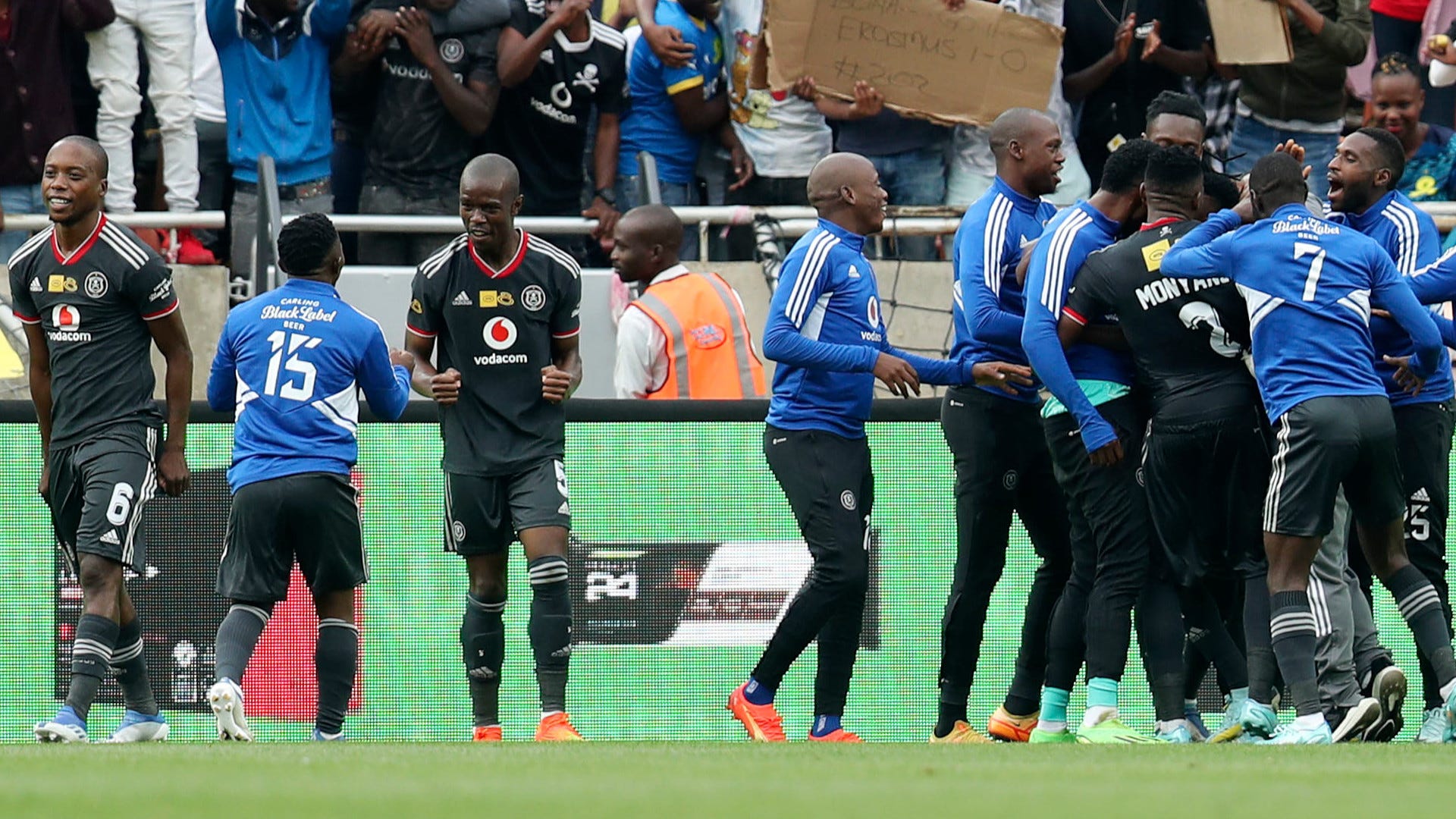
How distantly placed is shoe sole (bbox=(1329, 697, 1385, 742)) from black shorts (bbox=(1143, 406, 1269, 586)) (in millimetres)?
831

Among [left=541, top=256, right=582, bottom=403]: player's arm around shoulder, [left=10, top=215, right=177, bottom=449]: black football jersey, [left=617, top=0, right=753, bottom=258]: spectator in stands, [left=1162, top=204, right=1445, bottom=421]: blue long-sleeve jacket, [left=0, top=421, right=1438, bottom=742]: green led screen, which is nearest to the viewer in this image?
[left=1162, top=204, right=1445, bottom=421]: blue long-sleeve jacket

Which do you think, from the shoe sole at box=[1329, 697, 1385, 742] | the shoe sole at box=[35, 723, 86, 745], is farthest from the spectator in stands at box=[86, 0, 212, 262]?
the shoe sole at box=[1329, 697, 1385, 742]

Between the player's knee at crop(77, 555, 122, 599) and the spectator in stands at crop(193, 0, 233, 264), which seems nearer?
the player's knee at crop(77, 555, 122, 599)

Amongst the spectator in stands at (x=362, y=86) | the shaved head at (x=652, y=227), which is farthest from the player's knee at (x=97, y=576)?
the spectator in stands at (x=362, y=86)

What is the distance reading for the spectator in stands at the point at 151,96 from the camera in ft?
39.8

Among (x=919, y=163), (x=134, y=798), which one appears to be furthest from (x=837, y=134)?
(x=134, y=798)

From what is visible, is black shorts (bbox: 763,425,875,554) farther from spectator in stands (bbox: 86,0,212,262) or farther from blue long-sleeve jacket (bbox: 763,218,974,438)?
spectator in stands (bbox: 86,0,212,262)

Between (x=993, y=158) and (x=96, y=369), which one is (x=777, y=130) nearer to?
(x=993, y=158)

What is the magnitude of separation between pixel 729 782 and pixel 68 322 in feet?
14.3

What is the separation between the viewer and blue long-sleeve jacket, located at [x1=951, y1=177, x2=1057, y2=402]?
9.22 metres

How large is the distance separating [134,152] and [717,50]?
3.48m

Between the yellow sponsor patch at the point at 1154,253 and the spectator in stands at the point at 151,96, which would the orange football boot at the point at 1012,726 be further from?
the spectator in stands at the point at 151,96

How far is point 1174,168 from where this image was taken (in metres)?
8.74

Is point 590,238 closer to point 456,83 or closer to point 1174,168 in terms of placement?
point 456,83
